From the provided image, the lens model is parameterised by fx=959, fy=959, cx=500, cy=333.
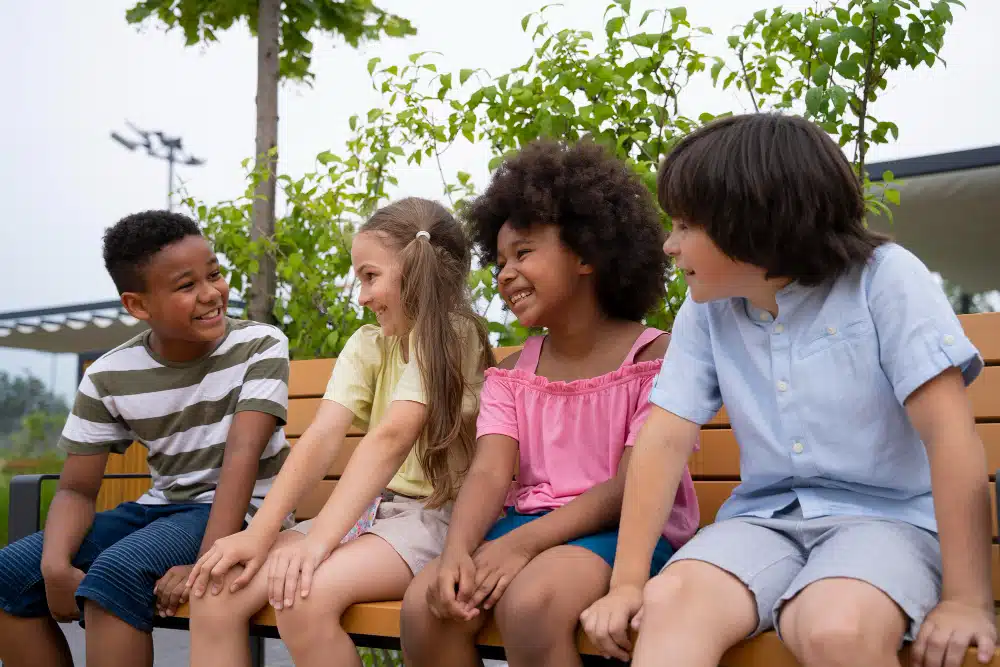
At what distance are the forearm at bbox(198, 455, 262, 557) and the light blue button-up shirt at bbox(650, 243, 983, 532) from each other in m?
1.09

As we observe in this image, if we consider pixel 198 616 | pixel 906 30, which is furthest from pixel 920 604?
pixel 906 30

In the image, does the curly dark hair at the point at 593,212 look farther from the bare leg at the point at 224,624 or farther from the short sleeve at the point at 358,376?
the bare leg at the point at 224,624

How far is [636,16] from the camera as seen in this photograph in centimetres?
276

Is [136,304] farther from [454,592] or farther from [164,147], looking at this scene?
[164,147]

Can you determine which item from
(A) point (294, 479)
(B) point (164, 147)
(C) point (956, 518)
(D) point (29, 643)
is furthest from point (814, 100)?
(B) point (164, 147)

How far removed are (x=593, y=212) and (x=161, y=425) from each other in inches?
50.5

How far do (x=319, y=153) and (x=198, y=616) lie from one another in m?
1.95

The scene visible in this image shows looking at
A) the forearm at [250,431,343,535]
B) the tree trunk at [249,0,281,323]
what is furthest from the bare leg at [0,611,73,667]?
the tree trunk at [249,0,281,323]

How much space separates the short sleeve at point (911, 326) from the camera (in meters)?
1.47

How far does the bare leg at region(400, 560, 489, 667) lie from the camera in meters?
1.70

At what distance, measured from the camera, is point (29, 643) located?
A: 234 cm

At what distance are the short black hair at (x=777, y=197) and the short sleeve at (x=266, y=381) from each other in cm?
123

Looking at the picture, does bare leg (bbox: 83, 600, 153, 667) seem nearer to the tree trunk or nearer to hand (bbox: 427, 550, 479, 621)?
hand (bbox: 427, 550, 479, 621)

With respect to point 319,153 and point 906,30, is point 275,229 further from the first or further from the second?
point 906,30
